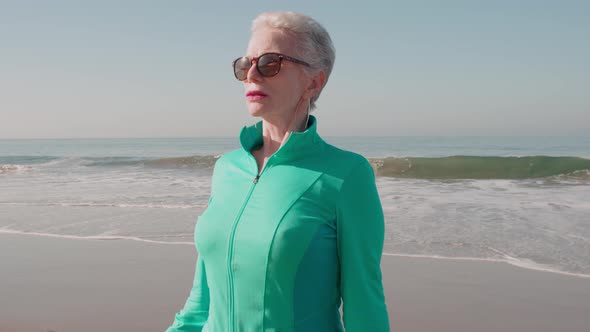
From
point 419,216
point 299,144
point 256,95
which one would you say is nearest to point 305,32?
point 256,95

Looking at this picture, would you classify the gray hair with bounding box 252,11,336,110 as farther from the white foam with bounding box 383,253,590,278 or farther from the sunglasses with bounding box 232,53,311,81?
the white foam with bounding box 383,253,590,278

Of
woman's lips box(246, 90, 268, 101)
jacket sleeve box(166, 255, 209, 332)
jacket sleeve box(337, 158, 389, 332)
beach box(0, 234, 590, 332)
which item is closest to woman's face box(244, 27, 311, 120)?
woman's lips box(246, 90, 268, 101)

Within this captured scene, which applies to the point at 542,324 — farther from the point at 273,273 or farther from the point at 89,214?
the point at 89,214

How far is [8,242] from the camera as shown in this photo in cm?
807

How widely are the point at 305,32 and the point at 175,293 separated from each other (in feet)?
14.7

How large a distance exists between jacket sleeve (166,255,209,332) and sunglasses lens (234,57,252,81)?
0.64 metres

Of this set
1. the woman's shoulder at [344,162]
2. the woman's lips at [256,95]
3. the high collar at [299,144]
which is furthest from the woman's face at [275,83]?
the woman's shoulder at [344,162]

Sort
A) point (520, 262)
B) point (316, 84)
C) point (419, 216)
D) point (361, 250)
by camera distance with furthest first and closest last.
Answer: point (419, 216)
point (520, 262)
point (316, 84)
point (361, 250)

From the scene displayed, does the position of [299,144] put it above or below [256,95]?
below

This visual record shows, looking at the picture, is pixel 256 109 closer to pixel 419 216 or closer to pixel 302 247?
pixel 302 247

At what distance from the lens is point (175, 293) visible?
5625 millimetres

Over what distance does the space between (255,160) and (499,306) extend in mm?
4391

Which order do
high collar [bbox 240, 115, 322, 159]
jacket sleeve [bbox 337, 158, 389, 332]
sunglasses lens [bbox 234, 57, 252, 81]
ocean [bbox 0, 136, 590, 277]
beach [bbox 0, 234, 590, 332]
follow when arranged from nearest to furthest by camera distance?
jacket sleeve [bbox 337, 158, 389, 332] → high collar [bbox 240, 115, 322, 159] → sunglasses lens [bbox 234, 57, 252, 81] → beach [bbox 0, 234, 590, 332] → ocean [bbox 0, 136, 590, 277]

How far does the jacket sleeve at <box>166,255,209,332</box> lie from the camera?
1849 mm
